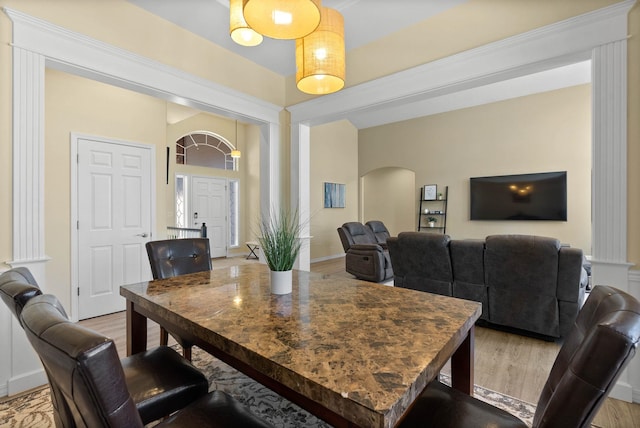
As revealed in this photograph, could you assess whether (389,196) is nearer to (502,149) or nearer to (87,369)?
(502,149)

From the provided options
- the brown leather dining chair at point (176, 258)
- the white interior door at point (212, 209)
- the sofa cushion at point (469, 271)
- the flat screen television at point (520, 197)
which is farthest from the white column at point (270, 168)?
the flat screen television at point (520, 197)

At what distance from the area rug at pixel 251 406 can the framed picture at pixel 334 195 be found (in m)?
5.80

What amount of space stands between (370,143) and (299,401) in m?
8.26

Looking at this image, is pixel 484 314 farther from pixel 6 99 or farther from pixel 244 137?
pixel 244 137

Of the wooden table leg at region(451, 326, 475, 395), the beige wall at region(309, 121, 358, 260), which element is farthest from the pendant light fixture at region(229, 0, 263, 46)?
the beige wall at region(309, 121, 358, 260)

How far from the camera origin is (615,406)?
6.43ft

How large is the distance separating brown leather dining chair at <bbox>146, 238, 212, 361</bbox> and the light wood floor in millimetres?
1090

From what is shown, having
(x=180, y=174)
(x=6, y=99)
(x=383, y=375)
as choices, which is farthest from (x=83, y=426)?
(x=180, y=174)

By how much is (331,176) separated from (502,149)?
12.7 feet

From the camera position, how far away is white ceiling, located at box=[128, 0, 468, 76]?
2727mm

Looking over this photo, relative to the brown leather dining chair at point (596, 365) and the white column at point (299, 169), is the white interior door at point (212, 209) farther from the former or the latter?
the brown leather dining chair at point (596, 365)

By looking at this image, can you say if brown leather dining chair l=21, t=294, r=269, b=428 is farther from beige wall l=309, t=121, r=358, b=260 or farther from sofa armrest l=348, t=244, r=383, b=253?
beige wall l=309, t=121, r=358, b=260

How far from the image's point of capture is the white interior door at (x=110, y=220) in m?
3.47

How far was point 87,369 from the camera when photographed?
22.4 inches
